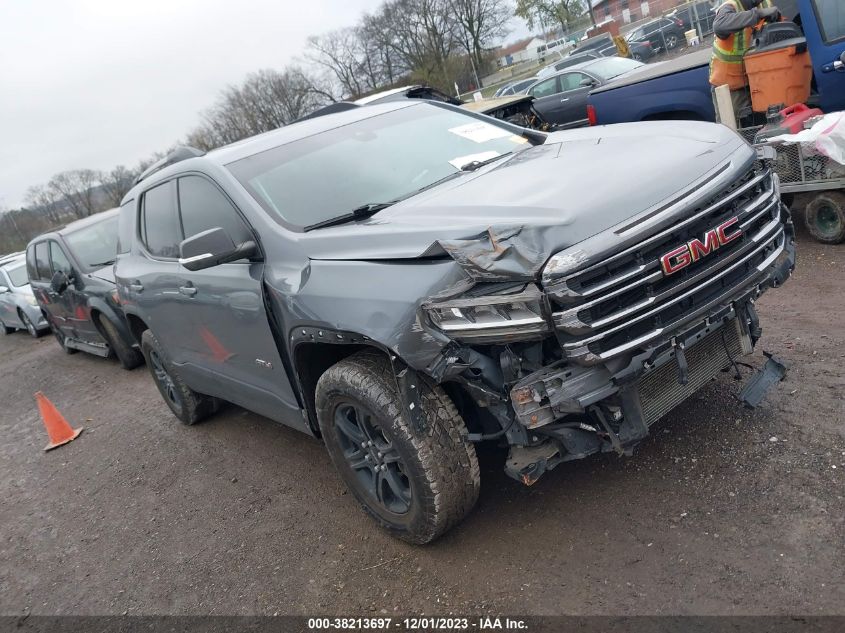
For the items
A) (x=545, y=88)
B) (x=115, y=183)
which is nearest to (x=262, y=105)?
(x=115, y=183)

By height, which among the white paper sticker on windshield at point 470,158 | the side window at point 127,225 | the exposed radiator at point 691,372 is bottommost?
the exposed radiator at point 691,372

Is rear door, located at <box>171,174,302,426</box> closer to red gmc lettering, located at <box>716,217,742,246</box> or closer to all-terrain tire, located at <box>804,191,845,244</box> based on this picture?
red gmc lettering, located at <box>716,217,742,246</box>

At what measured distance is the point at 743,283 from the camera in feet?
9.64

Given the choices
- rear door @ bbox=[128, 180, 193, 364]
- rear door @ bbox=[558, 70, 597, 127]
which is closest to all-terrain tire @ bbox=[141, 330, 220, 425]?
rear door @ bbox=[128, 180, 193, 364]

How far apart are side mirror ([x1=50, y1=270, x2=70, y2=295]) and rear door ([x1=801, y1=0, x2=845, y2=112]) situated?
834cm

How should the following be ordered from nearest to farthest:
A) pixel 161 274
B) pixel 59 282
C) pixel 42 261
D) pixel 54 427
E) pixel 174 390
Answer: pixel 161 274, pixel 174 390, pixel 54 427, pixel 59 282, pixel 42 261

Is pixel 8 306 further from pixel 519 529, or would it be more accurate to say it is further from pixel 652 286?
pixel 652 286

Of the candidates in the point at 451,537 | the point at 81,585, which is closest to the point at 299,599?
the point at 451,537

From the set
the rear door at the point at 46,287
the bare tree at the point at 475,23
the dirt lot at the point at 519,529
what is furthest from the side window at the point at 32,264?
the bare tree at the point at 475,23

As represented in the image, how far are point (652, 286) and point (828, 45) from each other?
4468mm

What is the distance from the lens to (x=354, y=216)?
343 cm

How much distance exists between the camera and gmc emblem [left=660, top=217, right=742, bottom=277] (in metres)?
2.62

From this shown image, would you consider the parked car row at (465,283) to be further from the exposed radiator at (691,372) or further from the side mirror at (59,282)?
the side mirror at (59,282)

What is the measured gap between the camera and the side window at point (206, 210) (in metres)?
3.73
